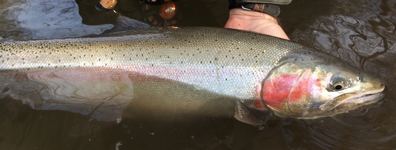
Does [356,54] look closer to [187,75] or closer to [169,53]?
[187,75]

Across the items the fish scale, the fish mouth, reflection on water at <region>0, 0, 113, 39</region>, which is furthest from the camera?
reflection on water at <region>0, 0, 113, 39</region>

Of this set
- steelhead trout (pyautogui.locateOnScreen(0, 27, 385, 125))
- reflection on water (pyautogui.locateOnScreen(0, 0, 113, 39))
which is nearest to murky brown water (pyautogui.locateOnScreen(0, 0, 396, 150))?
steelhead trout (pyautogui.locateOnScreen(0, 27, 385, 125))

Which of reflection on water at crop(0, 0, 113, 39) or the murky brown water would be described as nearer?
the murky brown water

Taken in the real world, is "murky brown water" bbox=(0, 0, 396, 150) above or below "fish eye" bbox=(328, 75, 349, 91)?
below

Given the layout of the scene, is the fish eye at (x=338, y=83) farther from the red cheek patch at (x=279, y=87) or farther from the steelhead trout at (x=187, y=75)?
the red cheek patch at (x=279, y=87)

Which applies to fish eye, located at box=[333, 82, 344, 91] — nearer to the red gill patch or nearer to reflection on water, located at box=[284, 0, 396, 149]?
the red gill patch

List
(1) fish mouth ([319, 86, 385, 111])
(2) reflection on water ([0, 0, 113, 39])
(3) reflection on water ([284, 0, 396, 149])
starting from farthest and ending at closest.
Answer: (2) reflection on water ([0, 0, 113, 39]) < (3) reflection on water ([284, 0, 396, 149]) < (1) fish mouth ([319, 86, 385, 111])

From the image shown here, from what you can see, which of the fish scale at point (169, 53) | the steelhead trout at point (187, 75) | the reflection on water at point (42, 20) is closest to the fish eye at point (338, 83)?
the steelhead trout at point (187, 75)

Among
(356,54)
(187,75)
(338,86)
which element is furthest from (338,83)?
(356,54)

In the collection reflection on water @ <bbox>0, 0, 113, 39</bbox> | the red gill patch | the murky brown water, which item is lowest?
the murky brown water

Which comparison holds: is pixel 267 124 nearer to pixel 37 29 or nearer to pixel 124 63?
pixel 124 63
